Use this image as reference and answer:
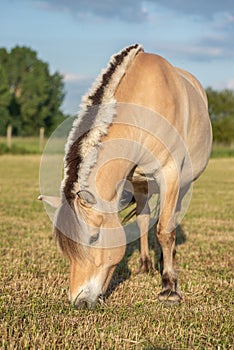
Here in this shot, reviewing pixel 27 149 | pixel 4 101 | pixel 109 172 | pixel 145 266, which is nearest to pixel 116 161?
pixel 109 172

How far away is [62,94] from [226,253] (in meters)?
61.6

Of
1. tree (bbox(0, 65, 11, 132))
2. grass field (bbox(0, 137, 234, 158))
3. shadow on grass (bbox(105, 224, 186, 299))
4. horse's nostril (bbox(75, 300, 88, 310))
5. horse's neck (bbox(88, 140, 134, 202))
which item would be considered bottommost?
shadow on grass (bbox(105, 224, 186, 299))

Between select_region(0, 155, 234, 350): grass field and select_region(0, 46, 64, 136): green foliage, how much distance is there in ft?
178

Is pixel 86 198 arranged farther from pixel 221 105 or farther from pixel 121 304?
pixel 221 105

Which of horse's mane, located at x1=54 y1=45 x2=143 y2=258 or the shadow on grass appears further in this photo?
the shadow on grass

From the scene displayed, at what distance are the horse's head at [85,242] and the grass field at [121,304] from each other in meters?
0.21

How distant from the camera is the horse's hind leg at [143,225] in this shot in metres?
5.80

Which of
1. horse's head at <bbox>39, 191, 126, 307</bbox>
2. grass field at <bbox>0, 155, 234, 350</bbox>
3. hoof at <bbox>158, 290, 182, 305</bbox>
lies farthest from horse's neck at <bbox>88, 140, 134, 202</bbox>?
hoof at <bbox>158, 290, 182, 305</bbox>

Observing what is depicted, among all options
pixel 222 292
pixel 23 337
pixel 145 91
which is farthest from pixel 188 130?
pixel 23 337

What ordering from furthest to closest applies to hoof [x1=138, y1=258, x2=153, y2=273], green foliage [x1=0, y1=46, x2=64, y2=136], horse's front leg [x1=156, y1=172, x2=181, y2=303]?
green foliage [x1=0, y1=46, x2=64, y2=136]
hoof [x1=138, y1=258, x2=153, y2=273]
horse's front leg [x1=156, y1=172, x2=181, y2=303]

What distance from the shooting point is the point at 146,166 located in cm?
455

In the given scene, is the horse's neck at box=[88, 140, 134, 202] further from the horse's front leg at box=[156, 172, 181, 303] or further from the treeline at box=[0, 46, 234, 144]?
the treeline at box=[0, 46, 234, 144]

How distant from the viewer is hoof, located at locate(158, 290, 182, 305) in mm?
4346

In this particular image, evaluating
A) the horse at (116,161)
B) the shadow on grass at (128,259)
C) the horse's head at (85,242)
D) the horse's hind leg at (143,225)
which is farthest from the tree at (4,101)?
the horse's head at (85,242)
